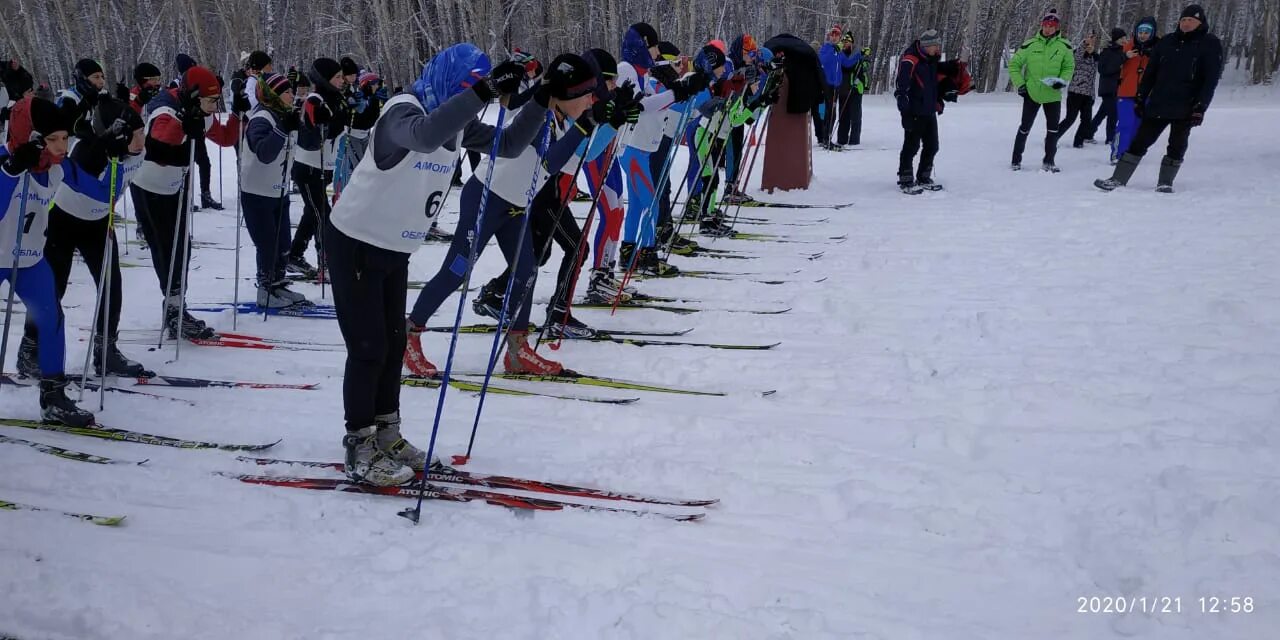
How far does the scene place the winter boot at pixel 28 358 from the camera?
13.9 ft

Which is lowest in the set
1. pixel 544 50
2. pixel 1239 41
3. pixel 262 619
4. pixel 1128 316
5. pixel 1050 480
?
pixel 262 619

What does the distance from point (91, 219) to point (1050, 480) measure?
14.7ft

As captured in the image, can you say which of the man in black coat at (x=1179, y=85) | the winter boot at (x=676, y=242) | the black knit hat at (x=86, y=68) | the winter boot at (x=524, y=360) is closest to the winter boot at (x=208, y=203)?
the black knit hat at (x=86, y=68)

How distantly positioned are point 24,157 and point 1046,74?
31.0 ft

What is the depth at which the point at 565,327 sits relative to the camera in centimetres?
497

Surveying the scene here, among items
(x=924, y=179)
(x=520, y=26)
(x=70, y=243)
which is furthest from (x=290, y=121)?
(x=520, y=26)

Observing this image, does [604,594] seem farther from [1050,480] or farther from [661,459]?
[1050,480]

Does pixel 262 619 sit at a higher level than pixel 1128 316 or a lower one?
lower

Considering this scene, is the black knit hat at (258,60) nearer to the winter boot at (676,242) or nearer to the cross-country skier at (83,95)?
the cross-country skier at (83,95)

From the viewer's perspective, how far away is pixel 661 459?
3209mm

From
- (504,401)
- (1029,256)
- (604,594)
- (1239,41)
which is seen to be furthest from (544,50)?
(604,594)

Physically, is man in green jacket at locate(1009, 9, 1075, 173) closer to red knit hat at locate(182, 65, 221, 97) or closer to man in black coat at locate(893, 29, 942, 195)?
man in black coat at locate(893, 29, 942, 195)
